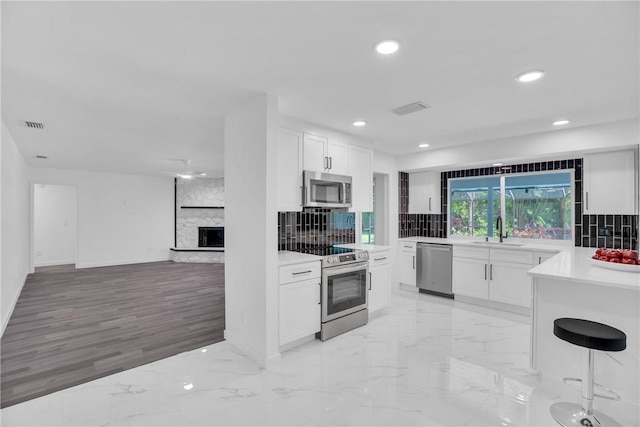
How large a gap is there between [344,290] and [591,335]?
223cm

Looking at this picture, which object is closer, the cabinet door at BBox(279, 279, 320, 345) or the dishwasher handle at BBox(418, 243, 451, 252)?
the cabinet door at BBox(279, 279, 320, 345)

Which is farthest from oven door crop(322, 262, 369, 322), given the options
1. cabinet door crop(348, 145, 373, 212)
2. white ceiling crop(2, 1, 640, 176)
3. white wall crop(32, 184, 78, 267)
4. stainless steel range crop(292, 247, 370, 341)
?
white wall crop(32, 184, 78, 267)

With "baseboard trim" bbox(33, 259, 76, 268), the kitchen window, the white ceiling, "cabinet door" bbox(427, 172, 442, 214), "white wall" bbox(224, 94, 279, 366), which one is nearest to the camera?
the white ceiling

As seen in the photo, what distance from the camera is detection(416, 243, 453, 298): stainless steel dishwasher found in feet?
16.7

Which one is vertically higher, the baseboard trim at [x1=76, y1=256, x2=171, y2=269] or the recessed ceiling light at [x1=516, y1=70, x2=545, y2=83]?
the recessed ceiling light at [x1=516, y1=70, x2=545, y2=83]

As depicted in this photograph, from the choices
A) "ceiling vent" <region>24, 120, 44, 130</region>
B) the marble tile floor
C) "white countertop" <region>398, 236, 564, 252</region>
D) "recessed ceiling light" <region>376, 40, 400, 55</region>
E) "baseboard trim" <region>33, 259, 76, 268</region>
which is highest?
"recessed ceiling light" <region>376, 40, 400, 55</region>

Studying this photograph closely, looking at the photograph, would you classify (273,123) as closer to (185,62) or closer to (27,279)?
(185,62)

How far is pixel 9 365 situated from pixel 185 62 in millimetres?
3166

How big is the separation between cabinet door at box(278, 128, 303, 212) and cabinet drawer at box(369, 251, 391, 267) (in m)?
1.25

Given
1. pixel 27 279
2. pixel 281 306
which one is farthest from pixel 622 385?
pixel 27 279

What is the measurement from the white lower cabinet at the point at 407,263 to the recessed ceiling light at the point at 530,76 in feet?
11.1

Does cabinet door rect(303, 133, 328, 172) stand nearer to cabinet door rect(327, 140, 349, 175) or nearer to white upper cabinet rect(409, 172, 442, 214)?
cabinet door rect(327, 140, 349, 175)

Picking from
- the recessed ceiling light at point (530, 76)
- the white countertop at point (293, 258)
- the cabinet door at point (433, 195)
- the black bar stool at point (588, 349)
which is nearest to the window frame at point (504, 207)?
the cabinet door at point (433, 195)

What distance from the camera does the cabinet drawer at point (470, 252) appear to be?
4.70 meters
